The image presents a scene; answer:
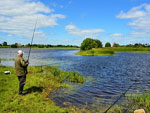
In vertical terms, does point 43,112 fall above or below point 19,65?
below

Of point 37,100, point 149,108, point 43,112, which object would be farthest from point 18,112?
point 149,108

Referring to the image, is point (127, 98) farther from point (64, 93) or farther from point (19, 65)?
point (19, 65)

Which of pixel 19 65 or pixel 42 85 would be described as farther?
pixel 42 85

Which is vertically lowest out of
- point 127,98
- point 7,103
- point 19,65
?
point 127,98

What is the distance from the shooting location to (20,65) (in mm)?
9250

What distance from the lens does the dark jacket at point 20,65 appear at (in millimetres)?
9062

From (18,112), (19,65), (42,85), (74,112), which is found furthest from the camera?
(42,85)

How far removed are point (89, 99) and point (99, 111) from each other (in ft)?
7.61

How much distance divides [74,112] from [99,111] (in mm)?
1610

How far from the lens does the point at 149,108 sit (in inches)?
348

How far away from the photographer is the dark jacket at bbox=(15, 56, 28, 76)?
9.06 metres

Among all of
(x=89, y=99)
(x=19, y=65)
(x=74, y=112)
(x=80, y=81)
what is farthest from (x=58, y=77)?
(x=74, y=112)

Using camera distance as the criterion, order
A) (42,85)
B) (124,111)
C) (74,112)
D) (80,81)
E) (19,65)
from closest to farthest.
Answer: (74,112)
(124,111)
(19,65)
(42,85)
(80,81)

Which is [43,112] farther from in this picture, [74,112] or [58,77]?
[58,77]
